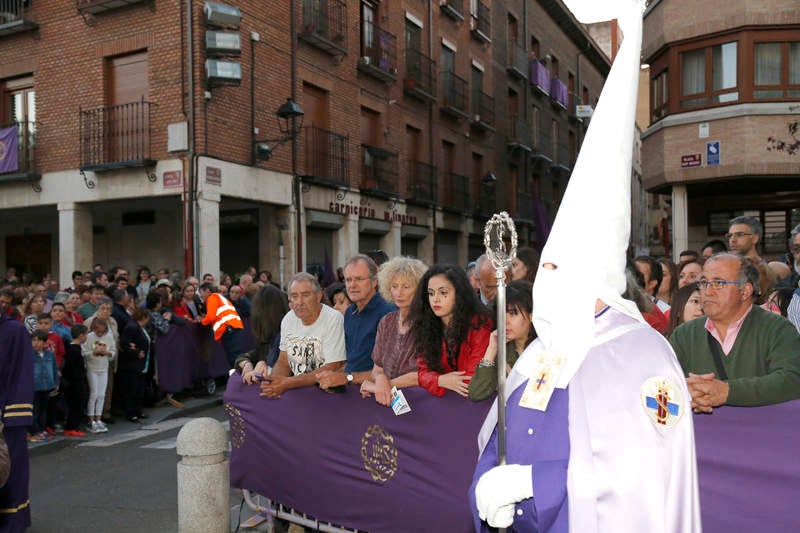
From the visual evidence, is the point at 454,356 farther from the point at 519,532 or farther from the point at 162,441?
the point at 162,441

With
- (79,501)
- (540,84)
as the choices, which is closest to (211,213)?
(79,501)

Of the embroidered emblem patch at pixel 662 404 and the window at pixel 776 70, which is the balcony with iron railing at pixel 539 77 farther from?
the embroidered emblem patch at pixel 662 404

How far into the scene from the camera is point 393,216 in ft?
70.4

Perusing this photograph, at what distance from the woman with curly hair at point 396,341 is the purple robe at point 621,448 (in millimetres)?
1995

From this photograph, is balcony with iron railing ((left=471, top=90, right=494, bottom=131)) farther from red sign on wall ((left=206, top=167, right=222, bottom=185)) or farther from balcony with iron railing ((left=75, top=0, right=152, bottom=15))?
balcony with iron railing ((left=75, top=0, right=152, bottom=15))

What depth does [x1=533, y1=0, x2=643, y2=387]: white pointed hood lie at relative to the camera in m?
2.38

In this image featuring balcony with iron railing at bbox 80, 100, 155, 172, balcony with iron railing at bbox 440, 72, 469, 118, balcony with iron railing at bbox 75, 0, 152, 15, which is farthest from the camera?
balcony with iron railing at bbox 440, 72, 469, 118

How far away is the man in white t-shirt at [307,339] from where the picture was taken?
17.3 ft

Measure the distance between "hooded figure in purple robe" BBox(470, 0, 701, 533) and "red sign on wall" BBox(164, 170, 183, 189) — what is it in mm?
12935

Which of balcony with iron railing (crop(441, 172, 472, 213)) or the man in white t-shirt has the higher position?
balcony with iron railing (crop(441, 172, 472, 213))

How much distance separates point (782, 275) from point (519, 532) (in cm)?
500

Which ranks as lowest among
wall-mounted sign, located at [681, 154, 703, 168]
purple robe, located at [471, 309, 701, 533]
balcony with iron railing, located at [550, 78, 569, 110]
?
purple robe, located at [471, 309, 701, 533]

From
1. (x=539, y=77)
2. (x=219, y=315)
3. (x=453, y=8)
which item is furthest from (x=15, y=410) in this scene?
(x=539, y=77)

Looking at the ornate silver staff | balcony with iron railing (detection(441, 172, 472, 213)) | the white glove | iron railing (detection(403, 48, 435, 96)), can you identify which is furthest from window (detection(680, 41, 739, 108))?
the white glove
